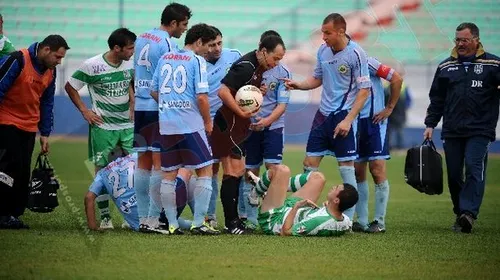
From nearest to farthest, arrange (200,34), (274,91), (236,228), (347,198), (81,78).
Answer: (347,198) → (200,34) → (236,228) → (274,91) → (81,78)

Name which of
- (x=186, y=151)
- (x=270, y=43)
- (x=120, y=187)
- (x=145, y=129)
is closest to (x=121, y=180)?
(x=120, y=187)

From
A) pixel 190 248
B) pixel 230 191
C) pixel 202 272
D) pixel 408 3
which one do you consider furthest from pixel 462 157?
pixel 408 3

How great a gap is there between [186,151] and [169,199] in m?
0.52

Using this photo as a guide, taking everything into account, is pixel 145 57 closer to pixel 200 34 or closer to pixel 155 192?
pixel 200 34

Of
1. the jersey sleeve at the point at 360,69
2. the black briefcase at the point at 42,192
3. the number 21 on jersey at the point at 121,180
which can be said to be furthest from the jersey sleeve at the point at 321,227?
the black briefcase at the point at 42,192

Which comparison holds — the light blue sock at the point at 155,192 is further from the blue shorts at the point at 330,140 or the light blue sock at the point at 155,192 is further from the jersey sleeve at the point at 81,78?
the jersey sleeve at the point at 81,78

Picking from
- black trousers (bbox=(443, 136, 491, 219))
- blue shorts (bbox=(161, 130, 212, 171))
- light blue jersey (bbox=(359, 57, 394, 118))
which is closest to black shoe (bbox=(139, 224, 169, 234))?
blue shorts (bbox=(161, 130, 212, 171))

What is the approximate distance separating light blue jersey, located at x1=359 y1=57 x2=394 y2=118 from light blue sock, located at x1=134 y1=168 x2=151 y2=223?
2.58 metres

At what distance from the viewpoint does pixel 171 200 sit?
1062 cm

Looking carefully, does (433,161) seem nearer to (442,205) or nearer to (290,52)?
(442,205)

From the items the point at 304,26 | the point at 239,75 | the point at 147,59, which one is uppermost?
the point at 304,26

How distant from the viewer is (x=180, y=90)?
10469 millimetres

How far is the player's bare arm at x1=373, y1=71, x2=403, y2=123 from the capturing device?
11.7m

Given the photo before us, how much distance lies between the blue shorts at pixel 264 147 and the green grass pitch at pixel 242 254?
1.22 meters
